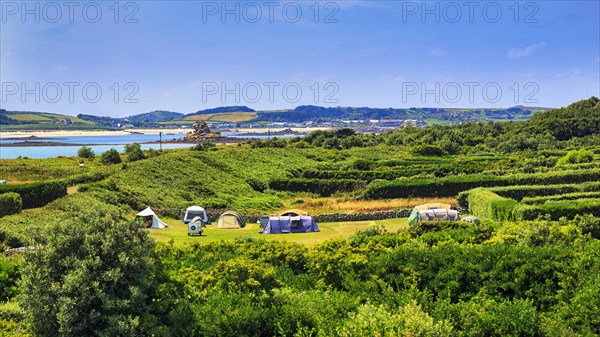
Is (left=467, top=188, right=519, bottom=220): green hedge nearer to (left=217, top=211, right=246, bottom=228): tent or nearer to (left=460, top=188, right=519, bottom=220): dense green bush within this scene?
(left=460, top=188, right=519, bottom=220): dense green bush

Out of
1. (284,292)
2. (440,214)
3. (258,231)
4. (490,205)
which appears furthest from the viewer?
(490,205)

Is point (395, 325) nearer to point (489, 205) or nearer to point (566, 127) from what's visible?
point (489, 205)

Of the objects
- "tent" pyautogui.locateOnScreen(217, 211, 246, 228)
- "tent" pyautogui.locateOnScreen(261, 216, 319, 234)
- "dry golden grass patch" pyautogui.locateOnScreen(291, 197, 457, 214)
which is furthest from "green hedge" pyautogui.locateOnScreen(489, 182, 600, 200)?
"tent" pyautogui.locateOnScreen(217, 211, 246, 228)

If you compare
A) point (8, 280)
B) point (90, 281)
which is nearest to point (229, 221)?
point (8, 280)

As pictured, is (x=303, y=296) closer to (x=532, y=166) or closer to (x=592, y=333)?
(x=592, y=333)

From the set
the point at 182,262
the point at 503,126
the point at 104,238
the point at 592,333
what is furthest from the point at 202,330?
the point at 503,126

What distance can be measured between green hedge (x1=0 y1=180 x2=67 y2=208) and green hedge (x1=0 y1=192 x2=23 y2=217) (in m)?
1.81

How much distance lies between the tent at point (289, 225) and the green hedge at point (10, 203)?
48.3 feet

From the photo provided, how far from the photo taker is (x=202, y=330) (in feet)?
28.7

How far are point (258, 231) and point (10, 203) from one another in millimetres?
14687

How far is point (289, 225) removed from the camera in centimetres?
3023

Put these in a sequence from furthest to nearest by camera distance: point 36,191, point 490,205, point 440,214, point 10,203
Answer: point 490,205, point 36,191, point 440,214, point 10,203

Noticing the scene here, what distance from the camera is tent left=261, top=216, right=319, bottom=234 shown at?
30062 mm

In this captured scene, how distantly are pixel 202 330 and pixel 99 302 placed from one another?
1.84 m
